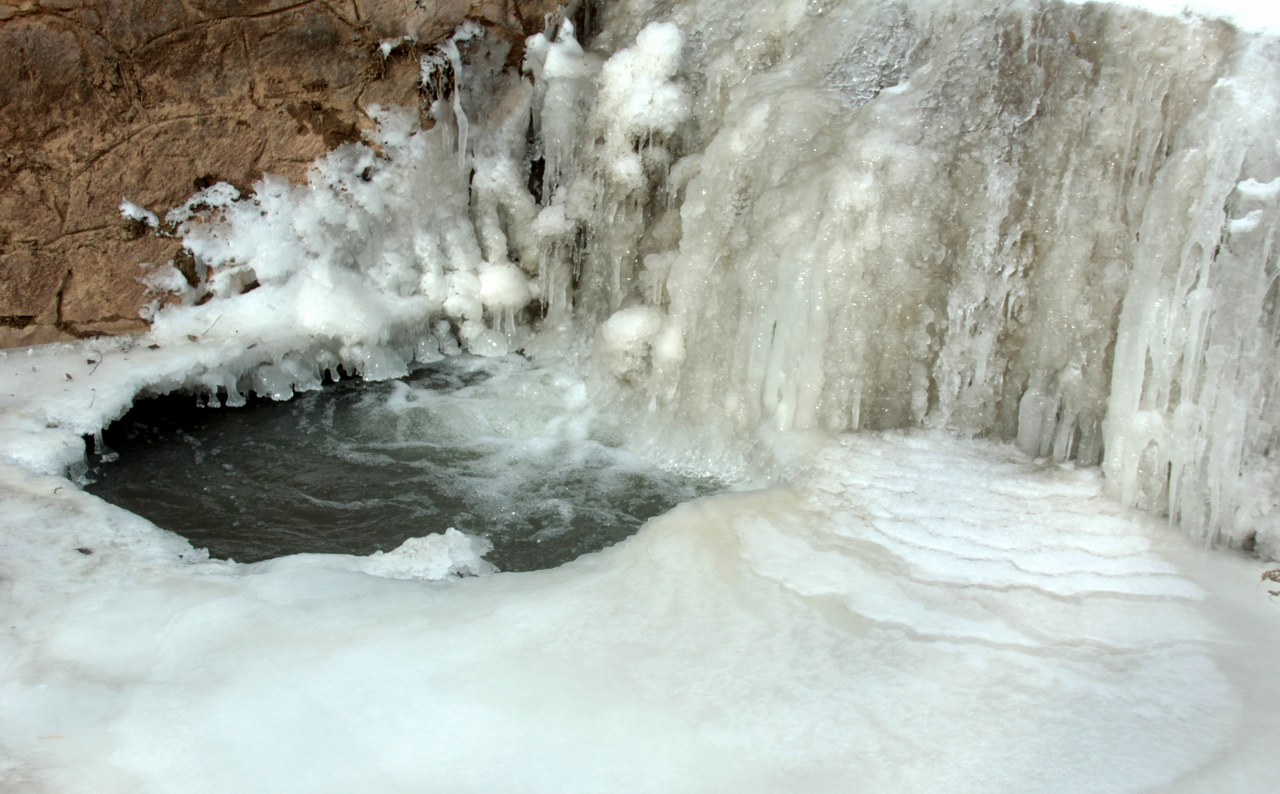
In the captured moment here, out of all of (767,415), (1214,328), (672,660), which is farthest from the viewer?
(767,415)

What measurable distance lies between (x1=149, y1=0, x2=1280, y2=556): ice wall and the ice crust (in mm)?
16

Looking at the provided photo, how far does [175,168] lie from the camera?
4.92 metres

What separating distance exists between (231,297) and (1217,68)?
423 centimetres

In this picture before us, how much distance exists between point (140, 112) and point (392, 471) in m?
2.16

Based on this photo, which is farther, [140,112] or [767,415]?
[140,112]

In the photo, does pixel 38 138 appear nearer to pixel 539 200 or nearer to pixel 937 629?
pixel 539 200

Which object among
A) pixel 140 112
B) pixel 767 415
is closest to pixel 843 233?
pixel 767 415

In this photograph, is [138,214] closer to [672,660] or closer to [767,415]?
[767,415]

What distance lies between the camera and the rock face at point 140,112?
4.62 meters

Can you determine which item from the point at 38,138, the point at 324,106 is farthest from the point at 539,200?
the point at 38,138

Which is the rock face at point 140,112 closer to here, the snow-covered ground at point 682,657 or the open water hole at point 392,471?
the open water hole at point 392,471

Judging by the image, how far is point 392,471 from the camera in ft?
A: 13.9

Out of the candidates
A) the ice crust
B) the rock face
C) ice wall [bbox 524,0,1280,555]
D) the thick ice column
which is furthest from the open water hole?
the thick ice column

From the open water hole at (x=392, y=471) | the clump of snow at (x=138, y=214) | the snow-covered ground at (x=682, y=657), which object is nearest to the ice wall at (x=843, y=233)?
the clump of snow at (x=138, y=214)
